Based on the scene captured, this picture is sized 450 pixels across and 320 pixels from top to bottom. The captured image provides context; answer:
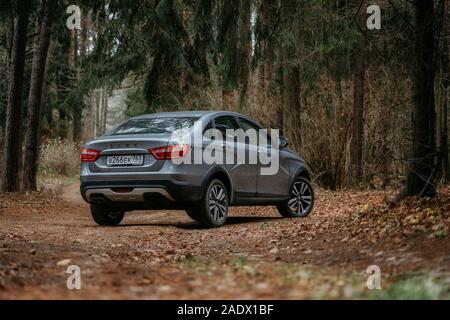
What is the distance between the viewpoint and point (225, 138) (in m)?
10.2

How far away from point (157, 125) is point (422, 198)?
3910 mm

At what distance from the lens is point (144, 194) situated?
9305 mm

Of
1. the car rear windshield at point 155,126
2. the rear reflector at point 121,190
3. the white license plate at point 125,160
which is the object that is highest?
the car rear windshield at point 155,126

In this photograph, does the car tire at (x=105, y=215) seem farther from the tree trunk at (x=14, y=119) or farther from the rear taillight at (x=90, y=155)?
the tree trunk at (x=14, y=119)

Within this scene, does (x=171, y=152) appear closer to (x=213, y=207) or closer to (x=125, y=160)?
(x=125, y=160)

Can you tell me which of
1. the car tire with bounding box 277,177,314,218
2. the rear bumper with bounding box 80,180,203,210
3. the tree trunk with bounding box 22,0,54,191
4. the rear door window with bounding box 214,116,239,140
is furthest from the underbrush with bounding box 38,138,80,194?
the rear bumper with bounding box 80,180,203,210

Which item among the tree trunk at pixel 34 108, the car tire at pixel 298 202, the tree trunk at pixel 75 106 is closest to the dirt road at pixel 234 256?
the car tire at pixel 298 202

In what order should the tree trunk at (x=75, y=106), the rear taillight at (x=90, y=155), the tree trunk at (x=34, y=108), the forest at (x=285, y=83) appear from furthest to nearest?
the tree trunk at (x=75, y=106), the tree trunk at (x=34, y=108), the forest at (x=285, y=83), the rear taillight at (x=90, y=155)

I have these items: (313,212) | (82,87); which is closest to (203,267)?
(313,212)

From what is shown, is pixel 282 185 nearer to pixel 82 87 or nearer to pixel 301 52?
pixel 301 52

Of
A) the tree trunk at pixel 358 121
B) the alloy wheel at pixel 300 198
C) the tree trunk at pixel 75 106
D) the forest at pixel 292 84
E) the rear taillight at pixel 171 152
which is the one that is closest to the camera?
the rear taillight at pixel 171 152

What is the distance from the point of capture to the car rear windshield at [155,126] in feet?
31.4

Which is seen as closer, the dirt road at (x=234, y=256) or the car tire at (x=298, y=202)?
the dirt road at (x=234, y=256)

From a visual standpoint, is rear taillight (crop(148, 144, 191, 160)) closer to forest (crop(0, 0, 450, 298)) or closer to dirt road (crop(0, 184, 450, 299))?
dirt road (crop(0, 184, 450, 299))
